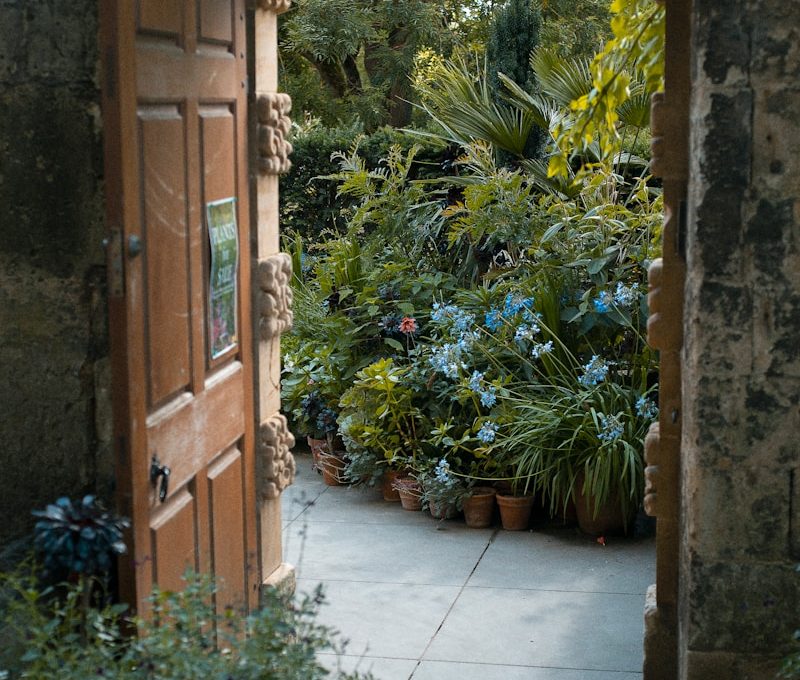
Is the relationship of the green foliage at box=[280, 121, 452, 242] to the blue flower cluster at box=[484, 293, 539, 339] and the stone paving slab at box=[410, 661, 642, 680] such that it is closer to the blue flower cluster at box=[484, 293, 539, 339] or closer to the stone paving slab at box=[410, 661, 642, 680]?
the blue flower cluster at box=[484, 293, 539, 339]

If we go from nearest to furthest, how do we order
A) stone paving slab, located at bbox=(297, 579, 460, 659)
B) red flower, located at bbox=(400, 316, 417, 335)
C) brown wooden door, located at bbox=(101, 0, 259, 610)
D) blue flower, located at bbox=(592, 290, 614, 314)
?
brown wooden door, located at bbox=(101, 0, 259, 610) < stone paving slab, located at bbox=(297, 579, 460, 659) < blue flower, located at bbox=(592, 290, 614, 314) < red flower, located at bbox=(400, 316, 417, 335)

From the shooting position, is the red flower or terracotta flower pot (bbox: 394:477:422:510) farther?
the red flower

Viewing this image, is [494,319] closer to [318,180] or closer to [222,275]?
[222,275]

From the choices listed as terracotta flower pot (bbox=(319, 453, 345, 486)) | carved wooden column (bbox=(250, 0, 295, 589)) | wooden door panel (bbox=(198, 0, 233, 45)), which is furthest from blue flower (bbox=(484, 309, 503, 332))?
wooden door panel (bbox=(198, 0, 233, 45))

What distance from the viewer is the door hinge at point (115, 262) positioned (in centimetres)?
300

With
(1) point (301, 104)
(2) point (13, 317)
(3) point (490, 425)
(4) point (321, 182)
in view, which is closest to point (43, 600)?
(2) point (13, 317)

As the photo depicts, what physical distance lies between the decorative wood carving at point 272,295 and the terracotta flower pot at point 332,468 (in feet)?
8.98

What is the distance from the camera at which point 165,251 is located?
331 centimetres

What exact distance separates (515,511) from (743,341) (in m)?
3.14

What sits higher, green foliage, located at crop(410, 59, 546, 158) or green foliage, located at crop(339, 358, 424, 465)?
green foliage, located at crop(410, 59, 546, 158)

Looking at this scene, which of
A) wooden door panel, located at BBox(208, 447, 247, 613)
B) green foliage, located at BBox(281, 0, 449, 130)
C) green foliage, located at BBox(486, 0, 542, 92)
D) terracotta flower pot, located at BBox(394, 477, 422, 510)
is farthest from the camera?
green foliage, located at BBox(281, 0, 449, 130)

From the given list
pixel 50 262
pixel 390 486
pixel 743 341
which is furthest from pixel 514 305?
pixel 50 262

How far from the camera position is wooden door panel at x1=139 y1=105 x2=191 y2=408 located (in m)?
3.19

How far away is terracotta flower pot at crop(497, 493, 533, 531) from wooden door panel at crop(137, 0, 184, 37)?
3.52 m
